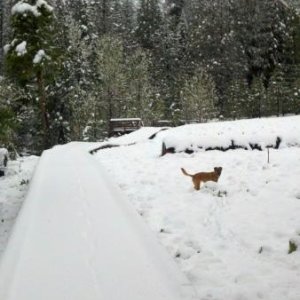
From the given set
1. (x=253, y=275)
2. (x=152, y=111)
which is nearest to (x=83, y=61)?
(x=152, y=111)

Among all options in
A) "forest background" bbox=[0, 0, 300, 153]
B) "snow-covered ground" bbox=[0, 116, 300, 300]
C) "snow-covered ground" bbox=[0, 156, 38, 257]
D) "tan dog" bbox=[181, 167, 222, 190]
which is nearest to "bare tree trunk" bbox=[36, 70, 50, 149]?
"forest background" bbox=[0, 0, 300, 153]

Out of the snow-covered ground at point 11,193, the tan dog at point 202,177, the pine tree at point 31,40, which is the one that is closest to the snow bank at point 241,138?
the snow-covered ground at point 11,193

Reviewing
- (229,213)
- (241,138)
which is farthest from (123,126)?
(229,213)

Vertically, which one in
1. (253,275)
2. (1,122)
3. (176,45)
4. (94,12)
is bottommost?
(253,275)

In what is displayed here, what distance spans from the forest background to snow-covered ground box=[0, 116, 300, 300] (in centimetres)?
1477

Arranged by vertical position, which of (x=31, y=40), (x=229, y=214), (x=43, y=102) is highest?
(x=31, y=40)

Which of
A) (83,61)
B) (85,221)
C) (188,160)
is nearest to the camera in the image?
(85,221)

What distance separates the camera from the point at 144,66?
45.1 metres

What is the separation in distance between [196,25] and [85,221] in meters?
51.2

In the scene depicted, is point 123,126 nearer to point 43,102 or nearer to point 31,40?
point 43,102

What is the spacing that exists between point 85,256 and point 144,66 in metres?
40.7

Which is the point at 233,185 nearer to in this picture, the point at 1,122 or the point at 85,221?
the point at 85,221

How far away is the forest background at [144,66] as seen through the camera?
29.1 metres

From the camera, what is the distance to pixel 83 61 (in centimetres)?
3934
